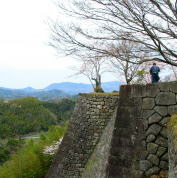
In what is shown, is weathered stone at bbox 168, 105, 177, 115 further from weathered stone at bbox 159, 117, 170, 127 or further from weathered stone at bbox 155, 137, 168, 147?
weathered stone at bbox 155, 137, 168, 147

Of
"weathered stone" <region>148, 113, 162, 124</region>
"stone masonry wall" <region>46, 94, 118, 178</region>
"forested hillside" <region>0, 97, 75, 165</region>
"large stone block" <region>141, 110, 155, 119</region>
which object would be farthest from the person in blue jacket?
"forested hillside" <region>0, 97, 75, 165</region>

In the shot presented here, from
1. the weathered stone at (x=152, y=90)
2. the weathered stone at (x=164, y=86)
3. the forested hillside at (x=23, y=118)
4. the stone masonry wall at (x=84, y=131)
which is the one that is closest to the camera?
the weathered stone at (x=164, y=86)

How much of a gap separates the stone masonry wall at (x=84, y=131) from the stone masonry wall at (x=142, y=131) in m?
3.51

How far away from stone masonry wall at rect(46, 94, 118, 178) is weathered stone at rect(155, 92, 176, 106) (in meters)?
4.06

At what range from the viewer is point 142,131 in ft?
15.5

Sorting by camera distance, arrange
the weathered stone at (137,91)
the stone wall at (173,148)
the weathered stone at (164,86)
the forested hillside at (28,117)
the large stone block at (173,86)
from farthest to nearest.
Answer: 1. the forested hillside at (28,117)
2. the weathered stone at (137,91)
3. the weathered stone at (164,86)
4. the large stone block at (173,86)
5. the stone wall at (173,148)

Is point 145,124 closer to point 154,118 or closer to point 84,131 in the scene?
point 154,118

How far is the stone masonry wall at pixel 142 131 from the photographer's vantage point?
4516 millimetres

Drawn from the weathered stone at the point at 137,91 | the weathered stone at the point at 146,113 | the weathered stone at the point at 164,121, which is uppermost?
the weathered stone at the point at 137,91

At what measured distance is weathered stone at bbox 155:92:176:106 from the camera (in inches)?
176

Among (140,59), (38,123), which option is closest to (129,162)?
(140,59)

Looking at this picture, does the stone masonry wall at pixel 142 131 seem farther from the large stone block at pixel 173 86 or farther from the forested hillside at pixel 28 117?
the forested hillside at pixel 28 117

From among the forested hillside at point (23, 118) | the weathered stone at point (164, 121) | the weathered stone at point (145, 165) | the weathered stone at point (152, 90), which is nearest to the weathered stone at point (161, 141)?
the weathered stone at point (164, 121)

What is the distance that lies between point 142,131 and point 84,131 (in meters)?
4.59
